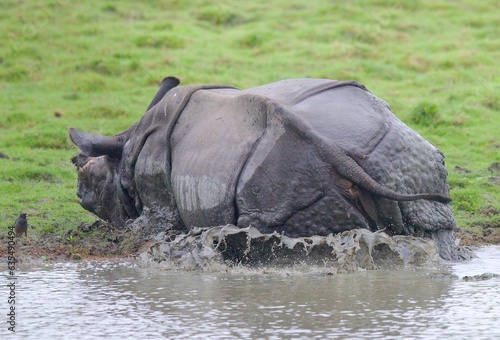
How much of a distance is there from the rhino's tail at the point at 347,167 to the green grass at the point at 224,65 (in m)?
2.93

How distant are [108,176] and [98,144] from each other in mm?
453

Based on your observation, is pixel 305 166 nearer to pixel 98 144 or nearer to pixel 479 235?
pixel 98 144

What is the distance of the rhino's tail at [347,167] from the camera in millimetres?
6984

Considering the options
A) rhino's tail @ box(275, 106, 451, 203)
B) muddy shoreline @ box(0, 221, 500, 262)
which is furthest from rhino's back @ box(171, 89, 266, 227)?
muddy shoreline @ box(0, 221, 500, 262)

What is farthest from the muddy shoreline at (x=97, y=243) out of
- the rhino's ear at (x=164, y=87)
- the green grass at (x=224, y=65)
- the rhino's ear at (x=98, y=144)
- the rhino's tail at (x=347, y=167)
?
the rhino's tail at (x=347, y=167)

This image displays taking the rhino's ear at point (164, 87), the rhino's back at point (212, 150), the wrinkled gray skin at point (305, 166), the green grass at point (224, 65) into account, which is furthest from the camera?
the green grass at point (224, 65)

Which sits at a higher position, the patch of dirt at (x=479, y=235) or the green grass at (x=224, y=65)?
the green grass at (x=224, y=65)

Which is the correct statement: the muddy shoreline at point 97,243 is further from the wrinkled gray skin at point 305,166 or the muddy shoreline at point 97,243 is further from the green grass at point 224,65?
the wrinkled gray skin at point 305,166

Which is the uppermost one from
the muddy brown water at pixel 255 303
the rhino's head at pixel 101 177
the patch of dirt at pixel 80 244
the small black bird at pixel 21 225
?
the rhino's head at pixel 101 177

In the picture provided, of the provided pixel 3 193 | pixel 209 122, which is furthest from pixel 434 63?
pixel 209 122

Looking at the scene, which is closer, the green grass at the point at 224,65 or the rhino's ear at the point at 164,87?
the rhino's ear at the point at 164,87

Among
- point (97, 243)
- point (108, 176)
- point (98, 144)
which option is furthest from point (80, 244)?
point (98, 144)

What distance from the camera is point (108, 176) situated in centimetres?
948

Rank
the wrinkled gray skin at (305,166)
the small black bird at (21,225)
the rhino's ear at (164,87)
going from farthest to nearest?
1. the rhino's ear at (164,87)
2. the small black bird at (21,225)
3. the wrinkled gray skin at (305,166)
